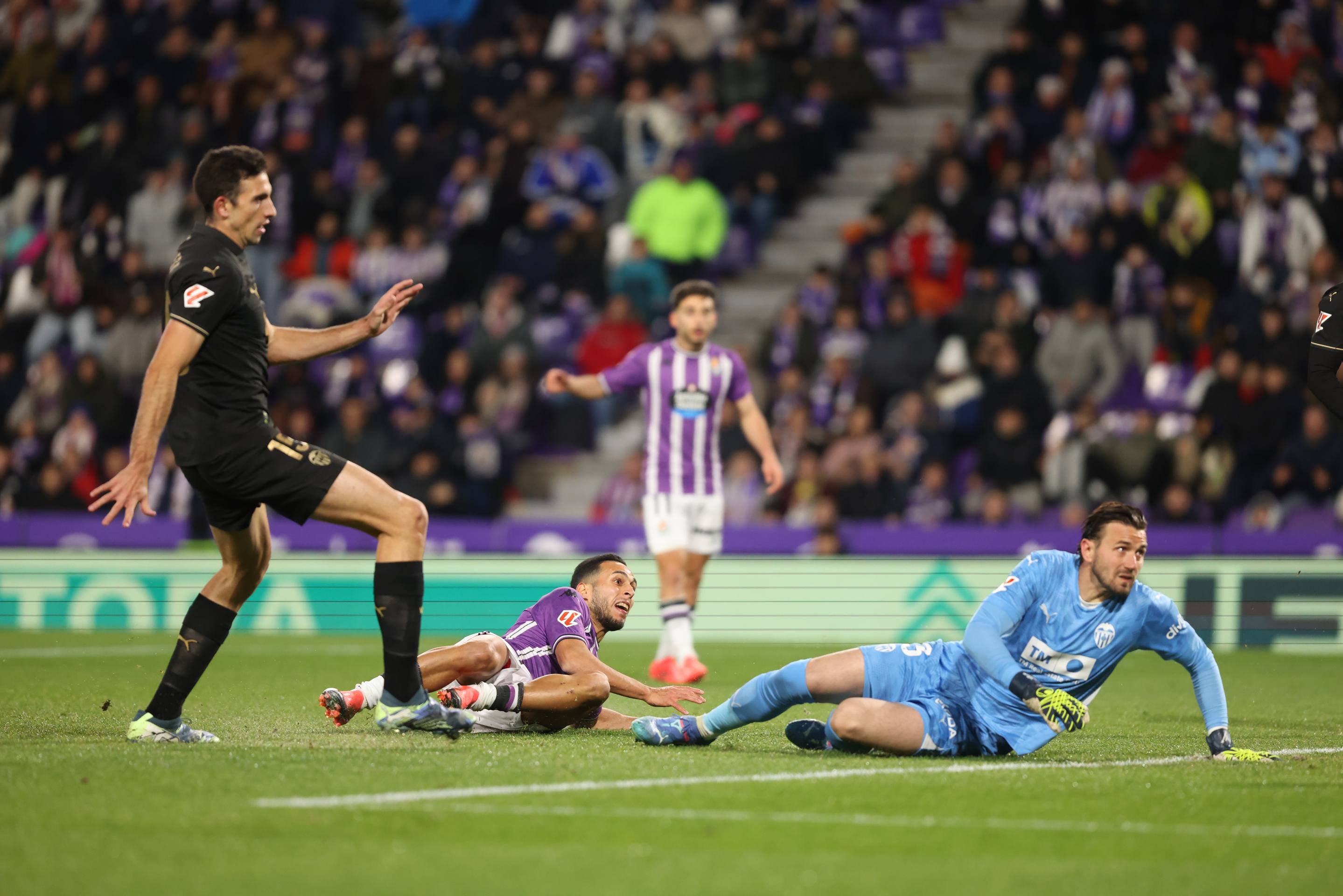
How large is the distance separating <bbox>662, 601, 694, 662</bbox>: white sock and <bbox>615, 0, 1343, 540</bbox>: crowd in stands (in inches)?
169

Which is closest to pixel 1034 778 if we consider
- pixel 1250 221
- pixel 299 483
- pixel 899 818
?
pixel 899 818

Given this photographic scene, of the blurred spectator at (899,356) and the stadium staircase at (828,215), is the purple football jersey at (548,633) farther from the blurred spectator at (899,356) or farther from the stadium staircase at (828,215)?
the stadium staircase at (828,215)

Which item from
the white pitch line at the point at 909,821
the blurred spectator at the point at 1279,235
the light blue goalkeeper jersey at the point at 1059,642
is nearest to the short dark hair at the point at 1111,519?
the light blue goalkeeper jersey at the point at 1059,642

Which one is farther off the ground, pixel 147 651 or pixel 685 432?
pixel 685 432

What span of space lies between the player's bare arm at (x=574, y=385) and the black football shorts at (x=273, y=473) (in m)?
4.09

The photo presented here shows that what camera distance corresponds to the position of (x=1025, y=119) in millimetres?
18422

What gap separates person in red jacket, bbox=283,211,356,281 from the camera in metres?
19.9

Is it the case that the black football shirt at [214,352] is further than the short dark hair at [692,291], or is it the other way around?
the short dark hair at [692,291]

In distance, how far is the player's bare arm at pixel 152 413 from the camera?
6520mm

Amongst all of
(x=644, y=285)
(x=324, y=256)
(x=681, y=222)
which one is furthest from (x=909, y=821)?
(x=324, y=256)

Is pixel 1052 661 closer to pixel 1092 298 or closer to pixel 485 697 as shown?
pixel 485 697

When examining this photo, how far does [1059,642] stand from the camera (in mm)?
6891

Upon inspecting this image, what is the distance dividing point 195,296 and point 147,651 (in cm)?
717

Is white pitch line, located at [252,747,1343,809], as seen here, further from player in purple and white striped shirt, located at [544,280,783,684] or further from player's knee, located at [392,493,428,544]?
player in purple and white striped shirt, located at [544,280,783,684]
